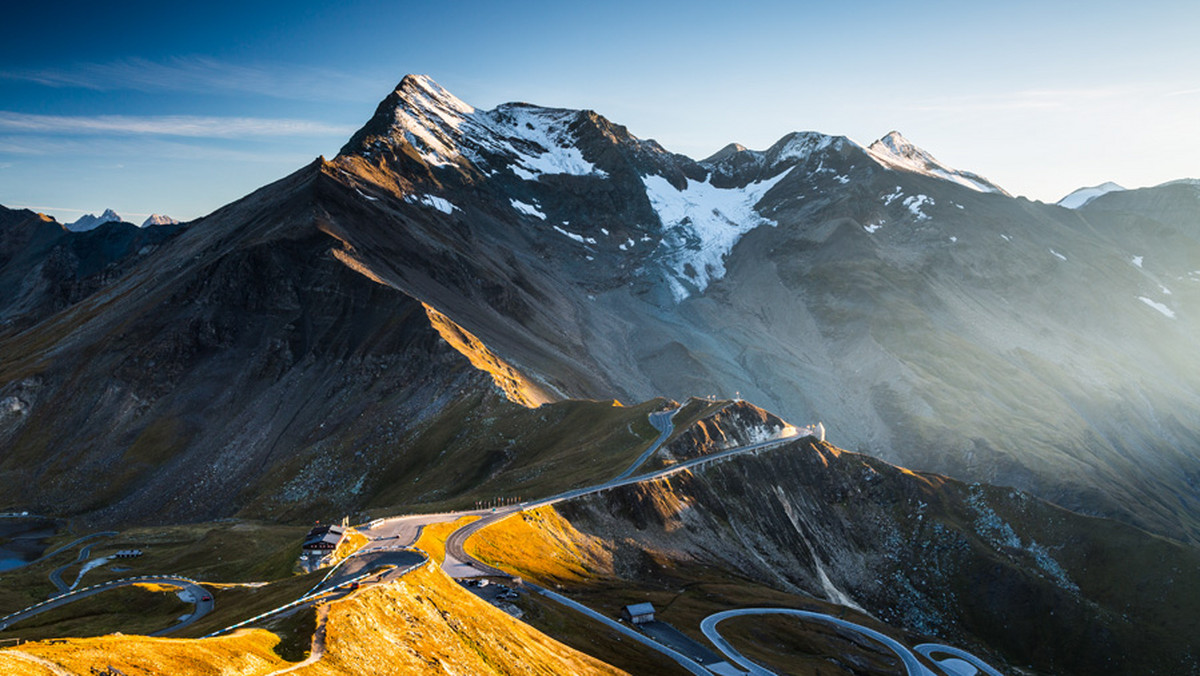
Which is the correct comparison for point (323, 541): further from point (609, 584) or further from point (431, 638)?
point (609, 584)

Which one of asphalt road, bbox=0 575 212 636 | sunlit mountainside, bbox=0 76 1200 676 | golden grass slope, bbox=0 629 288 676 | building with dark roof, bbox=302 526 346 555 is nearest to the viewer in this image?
golden grass slope, bbox=0 629 288 676

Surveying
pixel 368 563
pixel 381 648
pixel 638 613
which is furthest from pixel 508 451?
pixel 381 648

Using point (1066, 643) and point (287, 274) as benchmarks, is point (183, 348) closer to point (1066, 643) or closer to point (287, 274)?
point (287, 274)

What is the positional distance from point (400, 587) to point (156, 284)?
181 m

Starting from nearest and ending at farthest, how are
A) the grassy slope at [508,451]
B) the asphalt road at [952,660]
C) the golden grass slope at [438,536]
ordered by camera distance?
the golden grass slope at [438,536] → the asphalt road at [952,660] → the grassy slope at [508,451]

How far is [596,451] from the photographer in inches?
4363

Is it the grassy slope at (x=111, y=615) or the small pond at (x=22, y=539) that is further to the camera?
the small pond at (x=22, y=539)

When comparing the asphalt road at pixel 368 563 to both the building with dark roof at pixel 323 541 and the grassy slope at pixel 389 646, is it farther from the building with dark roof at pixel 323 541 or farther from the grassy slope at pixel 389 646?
the building with dark roof at pixel 323 541

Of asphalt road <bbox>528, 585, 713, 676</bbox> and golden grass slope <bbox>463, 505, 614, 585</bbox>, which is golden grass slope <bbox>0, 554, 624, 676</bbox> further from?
golden grass slope <bbox>463, 505, 614, 585</bbox>

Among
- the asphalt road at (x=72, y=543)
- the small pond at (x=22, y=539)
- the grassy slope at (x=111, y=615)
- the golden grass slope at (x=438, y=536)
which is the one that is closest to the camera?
the grassy slope at (x=111, y=615)

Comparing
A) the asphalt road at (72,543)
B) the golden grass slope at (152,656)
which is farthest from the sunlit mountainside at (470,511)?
the asphalt road at (72,543)

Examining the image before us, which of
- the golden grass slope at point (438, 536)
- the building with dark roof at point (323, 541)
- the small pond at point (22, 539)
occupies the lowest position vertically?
the small pond at point (22, 539)

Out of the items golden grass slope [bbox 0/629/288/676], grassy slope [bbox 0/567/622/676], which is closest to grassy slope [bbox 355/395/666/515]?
grassy slope [bbox 0/567/622/676]

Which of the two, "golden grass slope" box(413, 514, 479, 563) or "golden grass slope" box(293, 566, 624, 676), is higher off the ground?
"golden grass slope" box(293, 566, 624, 676)
